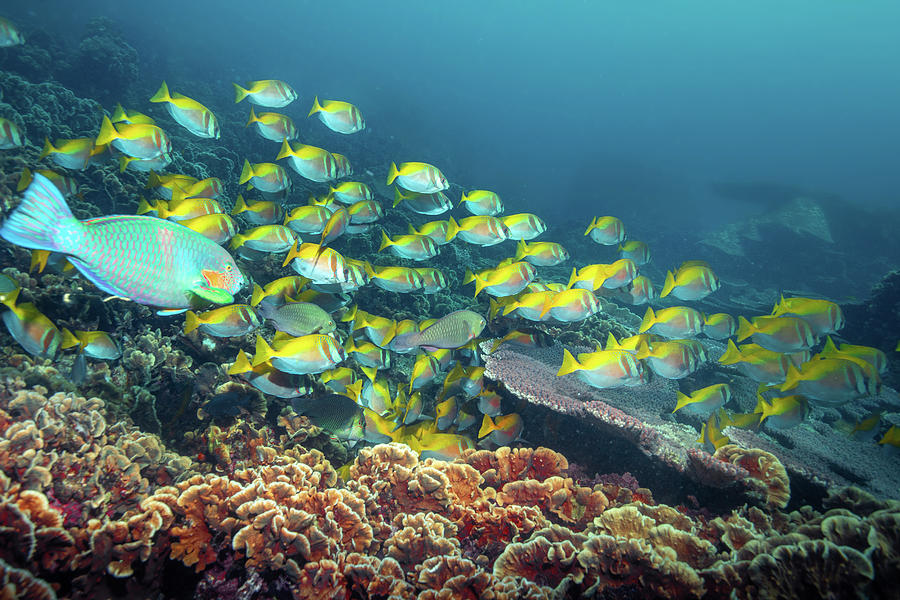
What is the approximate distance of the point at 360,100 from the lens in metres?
40.4

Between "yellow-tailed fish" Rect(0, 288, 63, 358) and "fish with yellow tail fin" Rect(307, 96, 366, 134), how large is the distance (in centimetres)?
362

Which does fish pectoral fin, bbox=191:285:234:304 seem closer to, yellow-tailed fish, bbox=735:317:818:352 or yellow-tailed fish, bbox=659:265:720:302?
yellow-tailed fish, bbox=659:265:720:302

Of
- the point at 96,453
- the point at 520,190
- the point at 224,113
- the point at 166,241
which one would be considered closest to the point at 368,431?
the point at 96,453

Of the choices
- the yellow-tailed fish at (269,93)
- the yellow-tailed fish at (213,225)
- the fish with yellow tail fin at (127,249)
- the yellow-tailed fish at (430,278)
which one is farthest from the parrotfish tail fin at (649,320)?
the yellow-tailed fish at (269,93)

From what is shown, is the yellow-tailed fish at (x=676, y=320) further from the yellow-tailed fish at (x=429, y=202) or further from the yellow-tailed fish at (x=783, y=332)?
the yellow-tailed fish at (x=429, y=202)

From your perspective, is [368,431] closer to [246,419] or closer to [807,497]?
[246,419]

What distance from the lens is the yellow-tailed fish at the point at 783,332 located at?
413 cm

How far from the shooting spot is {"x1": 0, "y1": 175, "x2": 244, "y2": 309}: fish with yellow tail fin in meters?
1.33

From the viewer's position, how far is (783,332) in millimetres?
4172

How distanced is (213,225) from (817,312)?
6.44 metres

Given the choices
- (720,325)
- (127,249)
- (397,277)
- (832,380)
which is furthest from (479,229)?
(832,380)

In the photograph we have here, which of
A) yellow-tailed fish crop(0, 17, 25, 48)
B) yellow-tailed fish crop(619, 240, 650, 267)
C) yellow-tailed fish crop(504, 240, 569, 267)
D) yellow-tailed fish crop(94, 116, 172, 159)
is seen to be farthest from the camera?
yellow-tailed fish crop(0, 17, 25, 48)

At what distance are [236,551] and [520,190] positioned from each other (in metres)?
38.4

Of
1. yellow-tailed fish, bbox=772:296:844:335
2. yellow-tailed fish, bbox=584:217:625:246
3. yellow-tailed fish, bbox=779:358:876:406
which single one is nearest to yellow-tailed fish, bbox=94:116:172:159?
yellow-tailed fish, bbox=584:217:625:246
